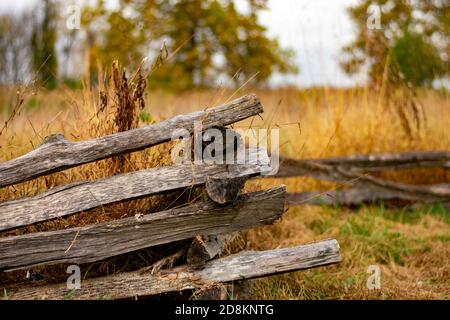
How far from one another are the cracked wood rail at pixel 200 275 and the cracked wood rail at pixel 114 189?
42cm

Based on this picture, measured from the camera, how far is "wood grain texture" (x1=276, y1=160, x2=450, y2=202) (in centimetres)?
565

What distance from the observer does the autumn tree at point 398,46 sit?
6586 mm

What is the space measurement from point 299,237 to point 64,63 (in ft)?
29.2

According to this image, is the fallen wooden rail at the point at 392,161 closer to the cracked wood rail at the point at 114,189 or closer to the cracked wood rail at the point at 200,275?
the cracked wood rail at the point at 200,275

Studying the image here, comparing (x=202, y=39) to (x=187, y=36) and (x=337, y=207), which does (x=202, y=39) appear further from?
(x=337, y=207)

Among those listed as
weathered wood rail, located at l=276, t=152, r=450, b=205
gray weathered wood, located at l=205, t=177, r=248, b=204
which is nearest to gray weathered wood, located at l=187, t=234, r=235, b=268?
gray weathered wood, located at l=205, t=177, r=248, b=204

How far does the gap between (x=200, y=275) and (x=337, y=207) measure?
285 cm

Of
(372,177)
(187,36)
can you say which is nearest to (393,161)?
(372,177)

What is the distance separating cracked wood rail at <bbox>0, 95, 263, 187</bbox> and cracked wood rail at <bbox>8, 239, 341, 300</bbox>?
0.63 metres

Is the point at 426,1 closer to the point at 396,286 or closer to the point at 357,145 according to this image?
the point at 357,145

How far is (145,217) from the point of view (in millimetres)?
3191

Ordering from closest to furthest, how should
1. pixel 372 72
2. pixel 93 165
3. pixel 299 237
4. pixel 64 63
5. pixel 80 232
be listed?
pixel 80 232 < pixel 93 165 < pixel 299 237 < pixel 372 72 < pixel 64 63

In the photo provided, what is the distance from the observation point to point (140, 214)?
3199 millimetres

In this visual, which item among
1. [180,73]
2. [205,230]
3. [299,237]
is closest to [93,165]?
[205,230]
